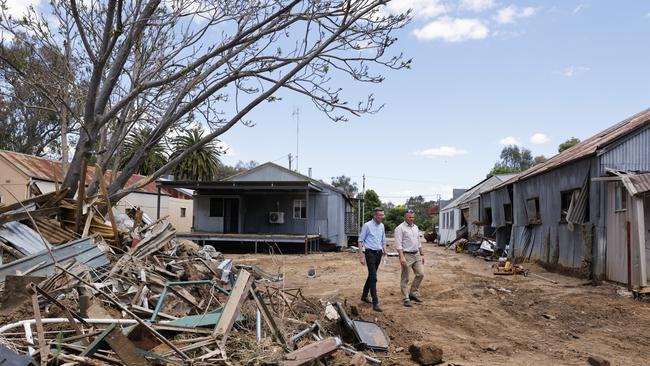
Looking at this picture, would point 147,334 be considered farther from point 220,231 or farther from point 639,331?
point 220,231

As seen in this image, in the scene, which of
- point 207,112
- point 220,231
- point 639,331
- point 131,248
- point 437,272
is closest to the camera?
point 639,331

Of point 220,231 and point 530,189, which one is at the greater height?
point 530,189

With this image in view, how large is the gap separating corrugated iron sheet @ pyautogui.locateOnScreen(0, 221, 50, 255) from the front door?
19.7 m

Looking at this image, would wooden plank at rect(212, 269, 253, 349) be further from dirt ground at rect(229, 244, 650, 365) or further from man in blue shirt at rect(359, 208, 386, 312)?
man in blue shirt at rect(359, 208, 386, 312)

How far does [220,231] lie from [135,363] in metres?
23.8

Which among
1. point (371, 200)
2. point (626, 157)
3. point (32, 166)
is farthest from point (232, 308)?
point (371, 200)

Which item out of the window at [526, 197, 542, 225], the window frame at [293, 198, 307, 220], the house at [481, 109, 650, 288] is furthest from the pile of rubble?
the window frame at [293, 198, 307, 220]

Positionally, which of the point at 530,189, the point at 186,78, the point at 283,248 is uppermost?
the point at 186,78

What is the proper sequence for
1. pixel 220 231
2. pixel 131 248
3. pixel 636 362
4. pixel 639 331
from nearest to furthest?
pixel 636 362 < pixel 639 331 < pixel 131 248 < pixel 220 231

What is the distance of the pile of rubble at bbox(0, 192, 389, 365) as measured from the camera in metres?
4.52

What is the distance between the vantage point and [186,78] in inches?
387

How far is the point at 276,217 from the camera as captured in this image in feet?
89.8

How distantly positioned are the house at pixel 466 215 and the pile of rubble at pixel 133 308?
21.2 metres

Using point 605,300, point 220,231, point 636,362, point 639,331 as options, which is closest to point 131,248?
point 636,362
